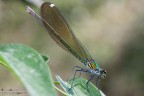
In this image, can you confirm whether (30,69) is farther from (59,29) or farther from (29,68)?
(59,29)

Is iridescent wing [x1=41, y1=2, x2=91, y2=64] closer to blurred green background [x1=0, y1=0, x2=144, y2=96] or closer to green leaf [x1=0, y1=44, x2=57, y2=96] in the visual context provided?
green leaf [x1=0, y1=44, x2=57, y2=96]

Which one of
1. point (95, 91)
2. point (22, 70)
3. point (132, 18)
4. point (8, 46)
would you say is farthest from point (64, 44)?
point (132, 18)

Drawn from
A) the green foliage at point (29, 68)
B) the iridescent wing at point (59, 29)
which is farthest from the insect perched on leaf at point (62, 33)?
the green foliage at point (29, 68)

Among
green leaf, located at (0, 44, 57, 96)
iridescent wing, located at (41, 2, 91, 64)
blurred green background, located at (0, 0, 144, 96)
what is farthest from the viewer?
blurred green background, located at (0, 0, 144, 96)

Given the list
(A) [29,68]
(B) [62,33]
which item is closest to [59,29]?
(B) [62,33]

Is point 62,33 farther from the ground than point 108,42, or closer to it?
closer to it

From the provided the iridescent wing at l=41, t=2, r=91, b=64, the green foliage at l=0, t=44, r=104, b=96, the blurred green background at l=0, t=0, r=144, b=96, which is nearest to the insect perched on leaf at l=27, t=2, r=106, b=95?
the iridescent wing at l=41, t=2, r=91, b=64
